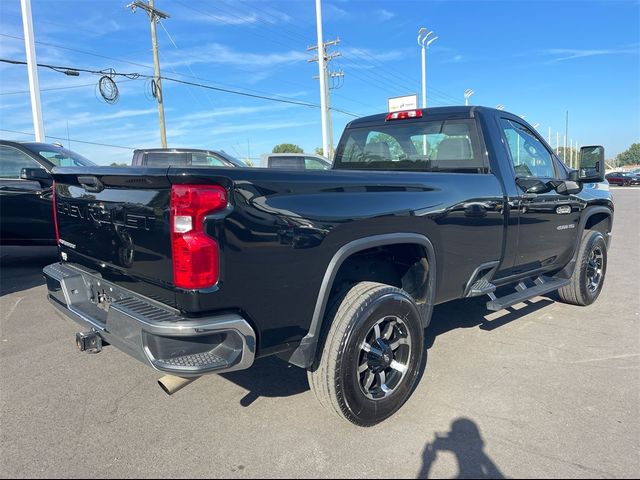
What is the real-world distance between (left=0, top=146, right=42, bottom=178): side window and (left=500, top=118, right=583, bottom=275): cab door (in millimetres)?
6707

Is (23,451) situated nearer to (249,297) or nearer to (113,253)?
(113,253)

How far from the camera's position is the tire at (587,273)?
4.95 metres

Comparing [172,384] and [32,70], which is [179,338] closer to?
[172,384]

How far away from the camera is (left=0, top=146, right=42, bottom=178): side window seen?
6.89 m

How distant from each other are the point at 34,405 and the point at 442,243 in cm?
296

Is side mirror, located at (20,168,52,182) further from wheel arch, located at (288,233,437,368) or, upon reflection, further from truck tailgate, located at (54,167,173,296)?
wheel arch, located at (288,233,437,368)

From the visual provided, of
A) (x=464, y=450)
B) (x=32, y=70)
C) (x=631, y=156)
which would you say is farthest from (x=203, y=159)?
(x=631, y=156)

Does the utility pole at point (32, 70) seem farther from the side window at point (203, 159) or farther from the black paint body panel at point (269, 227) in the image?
the black paint body panel at point (269, 227)

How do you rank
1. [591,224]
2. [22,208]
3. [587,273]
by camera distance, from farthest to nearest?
[22,208] → [591,224] → [587,273]

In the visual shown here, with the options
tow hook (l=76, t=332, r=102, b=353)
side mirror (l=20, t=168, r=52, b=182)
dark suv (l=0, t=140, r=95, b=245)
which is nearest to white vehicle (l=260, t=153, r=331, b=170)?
dark suv (l=0, t=140, r=95, b=245)

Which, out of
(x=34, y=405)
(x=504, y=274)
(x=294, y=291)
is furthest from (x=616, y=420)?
(x=34, y=405)

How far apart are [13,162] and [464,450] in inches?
291

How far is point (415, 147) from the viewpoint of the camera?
424cm

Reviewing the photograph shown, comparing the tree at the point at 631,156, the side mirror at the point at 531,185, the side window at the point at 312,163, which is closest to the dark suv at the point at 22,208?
the side window at the point at 312,163
